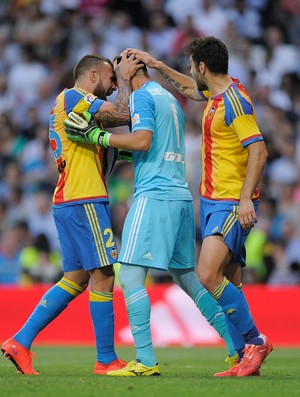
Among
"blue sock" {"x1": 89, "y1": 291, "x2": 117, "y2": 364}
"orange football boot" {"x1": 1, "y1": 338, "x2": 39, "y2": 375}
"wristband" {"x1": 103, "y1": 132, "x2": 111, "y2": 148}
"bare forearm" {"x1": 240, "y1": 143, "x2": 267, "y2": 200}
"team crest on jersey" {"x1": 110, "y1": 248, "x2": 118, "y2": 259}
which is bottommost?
"orange football boot" {"x1": 1, "y1": 338, "x2": 39, "y2": 375}

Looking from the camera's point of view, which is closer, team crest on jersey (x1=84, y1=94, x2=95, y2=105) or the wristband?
the wristband

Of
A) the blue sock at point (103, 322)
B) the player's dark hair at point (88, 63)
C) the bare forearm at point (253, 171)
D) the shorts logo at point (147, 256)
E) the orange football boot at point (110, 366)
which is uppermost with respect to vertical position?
the player's dark hair at point (88, 63)

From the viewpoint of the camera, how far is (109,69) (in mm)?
8414

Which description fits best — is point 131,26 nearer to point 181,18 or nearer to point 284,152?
point 181,18

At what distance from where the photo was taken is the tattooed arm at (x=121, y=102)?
8.02 meters

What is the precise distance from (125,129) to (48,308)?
339 inches

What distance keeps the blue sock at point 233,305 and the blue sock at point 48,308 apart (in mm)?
1239

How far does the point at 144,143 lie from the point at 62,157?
0.84 metres

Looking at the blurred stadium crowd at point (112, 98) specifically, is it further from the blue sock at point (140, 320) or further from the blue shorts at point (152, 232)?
the blue sock at point (140, 320)

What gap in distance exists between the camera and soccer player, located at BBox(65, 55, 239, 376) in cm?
766

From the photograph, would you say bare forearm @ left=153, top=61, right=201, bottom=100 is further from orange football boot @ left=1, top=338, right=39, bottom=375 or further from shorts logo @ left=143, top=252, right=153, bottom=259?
orange football boot @ left=1, top=338, right=39, bottom=375

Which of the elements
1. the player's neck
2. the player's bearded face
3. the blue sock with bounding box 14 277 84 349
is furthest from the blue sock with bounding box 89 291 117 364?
the player's neck

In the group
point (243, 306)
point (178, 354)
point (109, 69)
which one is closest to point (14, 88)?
→ point (178, 354)

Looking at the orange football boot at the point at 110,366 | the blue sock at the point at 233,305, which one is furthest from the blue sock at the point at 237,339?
the orange football boot at the point at 110,366
